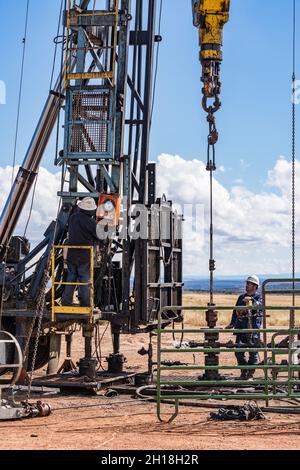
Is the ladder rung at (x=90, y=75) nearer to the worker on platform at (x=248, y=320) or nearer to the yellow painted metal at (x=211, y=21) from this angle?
the yellow painted metal at (x=211, y=21)

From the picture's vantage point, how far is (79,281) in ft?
40.5

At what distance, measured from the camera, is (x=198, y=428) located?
30.1ft

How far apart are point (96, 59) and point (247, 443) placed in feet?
25.1

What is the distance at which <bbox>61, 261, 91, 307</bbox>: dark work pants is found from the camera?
1222 centimetres

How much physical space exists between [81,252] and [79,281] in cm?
49

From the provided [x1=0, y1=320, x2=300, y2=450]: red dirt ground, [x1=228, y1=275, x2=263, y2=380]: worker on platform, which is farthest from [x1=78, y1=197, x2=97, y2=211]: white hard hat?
[x1=0, y1=320, x2=300, y2=450]: red dirt ground

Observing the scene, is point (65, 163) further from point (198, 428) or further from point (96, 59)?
point (198, 428)

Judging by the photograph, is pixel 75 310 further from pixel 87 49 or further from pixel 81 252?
pixel 87 49

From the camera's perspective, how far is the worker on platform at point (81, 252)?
12219 mm

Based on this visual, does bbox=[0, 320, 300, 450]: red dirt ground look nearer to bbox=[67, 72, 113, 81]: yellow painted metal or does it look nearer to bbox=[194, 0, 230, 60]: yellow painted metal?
bbox=[67, 72, 113, 81]: yellow painted metal

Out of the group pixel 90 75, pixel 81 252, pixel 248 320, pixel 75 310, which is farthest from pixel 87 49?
pixel 248 320
